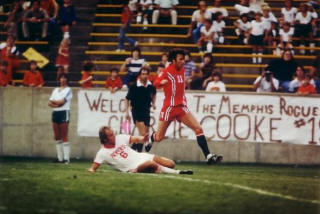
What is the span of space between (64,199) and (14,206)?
0.73 m

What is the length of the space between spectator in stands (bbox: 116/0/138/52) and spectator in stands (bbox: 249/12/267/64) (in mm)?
3346

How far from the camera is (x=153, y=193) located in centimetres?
1224

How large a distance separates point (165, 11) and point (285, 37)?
3.81 m

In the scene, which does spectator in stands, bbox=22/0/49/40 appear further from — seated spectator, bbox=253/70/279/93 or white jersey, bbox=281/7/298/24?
seated spectator, bbox=253/70/279/93

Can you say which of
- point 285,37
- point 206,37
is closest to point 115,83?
point 206,37

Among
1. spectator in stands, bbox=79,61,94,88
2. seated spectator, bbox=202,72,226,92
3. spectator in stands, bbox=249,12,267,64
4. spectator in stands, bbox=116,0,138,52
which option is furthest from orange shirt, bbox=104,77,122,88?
spectator in stands, bbox=249,12,267,64

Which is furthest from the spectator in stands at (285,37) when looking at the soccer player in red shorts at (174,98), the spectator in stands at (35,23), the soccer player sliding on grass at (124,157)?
the soccer player sliding on grass at (124,157)

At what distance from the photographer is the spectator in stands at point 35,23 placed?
1007 inches

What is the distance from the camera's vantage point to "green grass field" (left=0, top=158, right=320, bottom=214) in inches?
442

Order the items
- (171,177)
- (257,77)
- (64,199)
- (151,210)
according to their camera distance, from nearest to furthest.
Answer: (151,210), (64,199), (171,177), (257,77)

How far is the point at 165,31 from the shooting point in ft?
82.8

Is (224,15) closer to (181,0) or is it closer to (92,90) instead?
(181,0)

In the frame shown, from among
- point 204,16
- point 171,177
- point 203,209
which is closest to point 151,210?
point 203,209

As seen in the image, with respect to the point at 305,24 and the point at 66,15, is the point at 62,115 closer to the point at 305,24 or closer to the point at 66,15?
the point at 66,15
